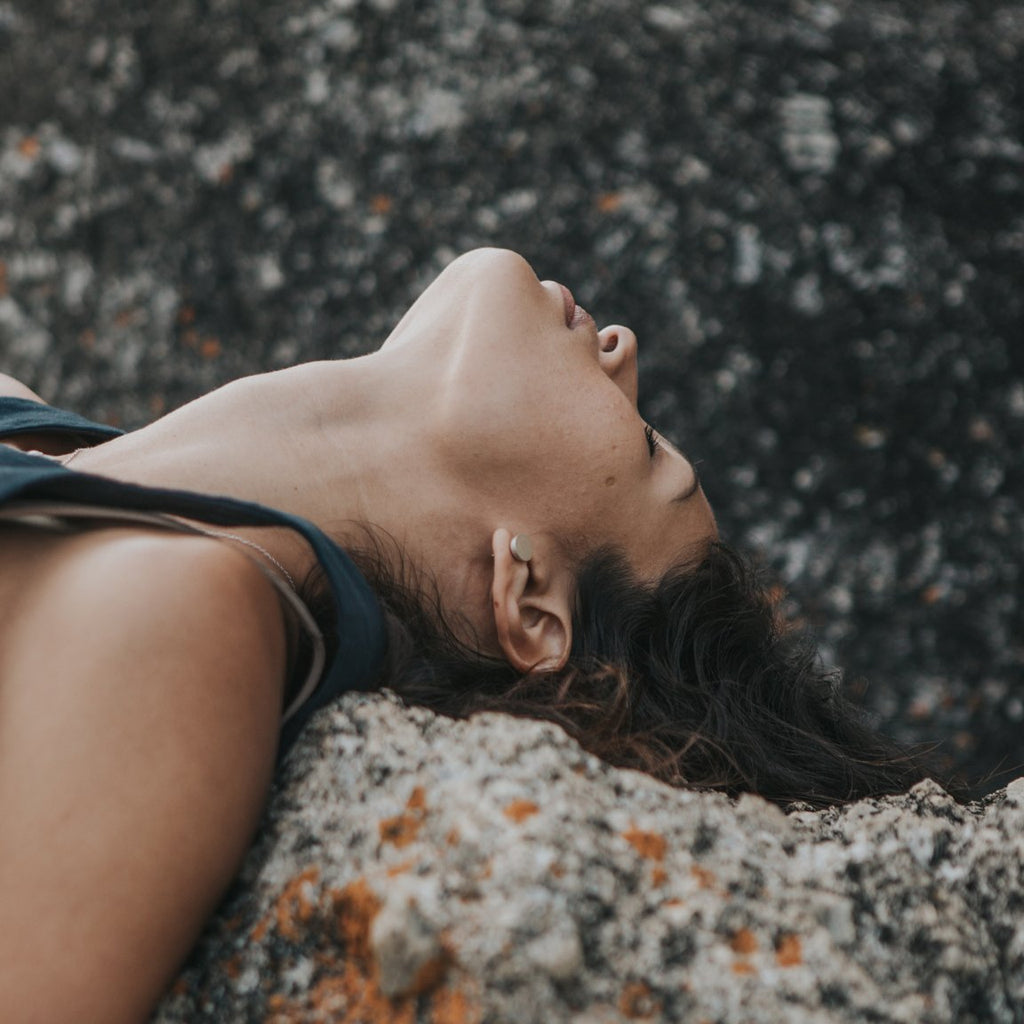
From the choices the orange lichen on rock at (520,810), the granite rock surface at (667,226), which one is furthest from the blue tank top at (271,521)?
the granite rock surface at (667,226)

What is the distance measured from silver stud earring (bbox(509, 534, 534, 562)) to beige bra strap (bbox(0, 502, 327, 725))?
425 millimetres

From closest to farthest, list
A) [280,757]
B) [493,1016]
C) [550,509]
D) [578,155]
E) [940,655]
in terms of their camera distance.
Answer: [493,1016], [280,757], [550,509], [940,655], [578,155]

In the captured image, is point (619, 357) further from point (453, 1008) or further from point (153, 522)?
point (453, 1008)

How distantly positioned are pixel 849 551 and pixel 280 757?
1945 millimetres

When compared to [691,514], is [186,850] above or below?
above

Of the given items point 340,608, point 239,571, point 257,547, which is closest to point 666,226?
point 257,547

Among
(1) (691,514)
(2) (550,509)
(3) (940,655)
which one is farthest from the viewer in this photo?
(3) (940,655)

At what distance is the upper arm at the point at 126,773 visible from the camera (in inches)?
39.1

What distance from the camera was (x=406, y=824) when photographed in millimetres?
1100

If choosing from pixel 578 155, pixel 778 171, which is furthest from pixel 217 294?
pixel 778 171

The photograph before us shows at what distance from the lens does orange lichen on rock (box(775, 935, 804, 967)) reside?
102cm

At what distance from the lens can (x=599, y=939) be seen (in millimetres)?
1014

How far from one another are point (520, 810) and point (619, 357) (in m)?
0.99

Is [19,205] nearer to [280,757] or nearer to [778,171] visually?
[778,171]
